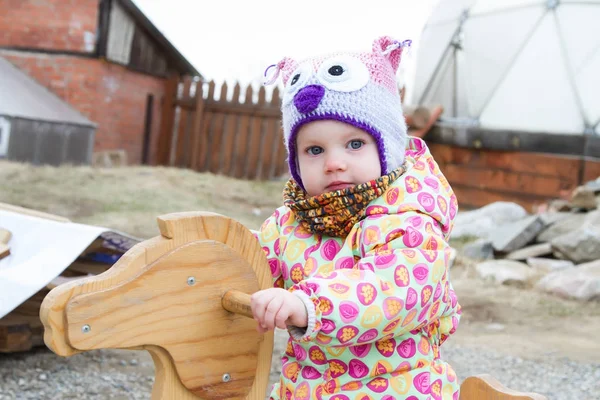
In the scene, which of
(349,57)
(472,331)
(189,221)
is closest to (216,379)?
(189,221)

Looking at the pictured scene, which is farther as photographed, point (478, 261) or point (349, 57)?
point (478, 261)

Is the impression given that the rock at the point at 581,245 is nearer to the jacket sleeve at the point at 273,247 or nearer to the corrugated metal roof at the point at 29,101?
the jacket sleeve at the point at 273,247

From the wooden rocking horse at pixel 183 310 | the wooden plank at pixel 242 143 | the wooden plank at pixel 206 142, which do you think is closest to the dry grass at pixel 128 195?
the wooden plank at pixel 242 143

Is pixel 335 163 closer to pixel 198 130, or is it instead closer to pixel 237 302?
pixel 237 302

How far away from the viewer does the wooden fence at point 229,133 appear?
10.9 metres

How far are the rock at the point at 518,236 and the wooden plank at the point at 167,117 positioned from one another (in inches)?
260

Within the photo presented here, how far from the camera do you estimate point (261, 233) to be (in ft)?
5.83

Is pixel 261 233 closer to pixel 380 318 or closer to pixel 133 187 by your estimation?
pixel 380 318

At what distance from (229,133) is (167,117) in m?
1.35

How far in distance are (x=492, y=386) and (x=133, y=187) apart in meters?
6.54

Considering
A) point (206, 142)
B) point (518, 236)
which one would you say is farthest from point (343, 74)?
point (206, 142)

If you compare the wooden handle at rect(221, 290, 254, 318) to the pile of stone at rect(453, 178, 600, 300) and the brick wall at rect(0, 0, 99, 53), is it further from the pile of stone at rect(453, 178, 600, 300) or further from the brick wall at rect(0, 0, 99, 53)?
the brick wall at rect(0, 0, 99, 53)

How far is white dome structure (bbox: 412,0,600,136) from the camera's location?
28.0 ft

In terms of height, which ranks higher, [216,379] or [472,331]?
[216,379]
